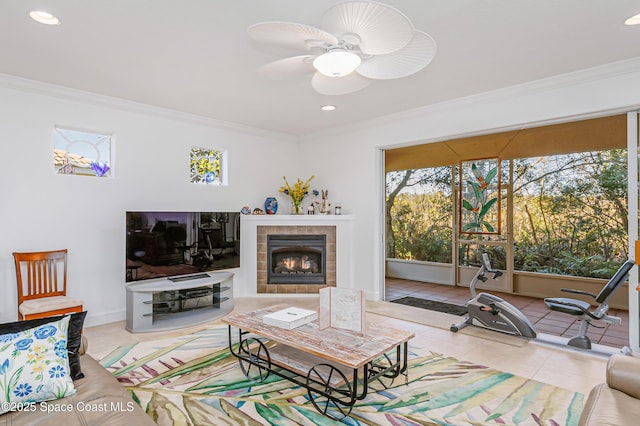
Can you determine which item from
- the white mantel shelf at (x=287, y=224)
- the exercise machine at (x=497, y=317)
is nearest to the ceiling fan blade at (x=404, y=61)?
the exercise machine at (x=497, y=317)

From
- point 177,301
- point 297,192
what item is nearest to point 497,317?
point 297,192

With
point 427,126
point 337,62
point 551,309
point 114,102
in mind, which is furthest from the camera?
point 427,126

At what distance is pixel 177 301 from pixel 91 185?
1.63m

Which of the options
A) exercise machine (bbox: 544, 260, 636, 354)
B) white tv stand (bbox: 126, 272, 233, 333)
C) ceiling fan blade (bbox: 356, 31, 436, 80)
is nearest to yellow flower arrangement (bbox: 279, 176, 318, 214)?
white tv stand (bbox: 126, 272, 233, 333)

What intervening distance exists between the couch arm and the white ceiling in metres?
2.13

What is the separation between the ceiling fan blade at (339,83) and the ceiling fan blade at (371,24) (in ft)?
1.93

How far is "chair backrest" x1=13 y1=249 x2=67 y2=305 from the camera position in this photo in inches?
138

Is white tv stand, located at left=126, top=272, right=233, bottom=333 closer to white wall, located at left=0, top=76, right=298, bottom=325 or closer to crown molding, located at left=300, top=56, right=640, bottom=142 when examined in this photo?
white wall, located at left=0, top=76, right=298, bottom=325

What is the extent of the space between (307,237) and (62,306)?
3079mm

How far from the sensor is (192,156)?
197 inches

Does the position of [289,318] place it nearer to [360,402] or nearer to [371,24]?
[360,402]

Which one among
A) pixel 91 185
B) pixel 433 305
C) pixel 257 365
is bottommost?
pixel 433 305

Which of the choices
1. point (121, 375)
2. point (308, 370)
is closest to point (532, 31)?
point (308, 370)

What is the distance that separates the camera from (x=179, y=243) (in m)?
4.39
